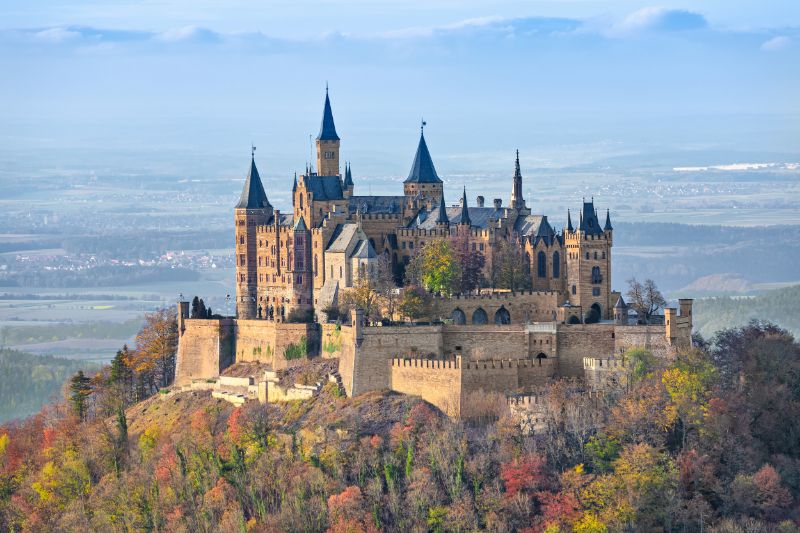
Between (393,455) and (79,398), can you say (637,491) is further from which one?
(79,398)

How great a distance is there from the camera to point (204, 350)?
91.4 meters

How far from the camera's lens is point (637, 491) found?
70.0m

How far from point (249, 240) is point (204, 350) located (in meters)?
7.80

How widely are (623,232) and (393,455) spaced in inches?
4876

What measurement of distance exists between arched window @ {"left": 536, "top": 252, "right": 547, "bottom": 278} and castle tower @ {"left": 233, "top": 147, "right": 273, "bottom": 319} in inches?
629

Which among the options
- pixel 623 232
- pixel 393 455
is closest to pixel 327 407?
pixel 393 455

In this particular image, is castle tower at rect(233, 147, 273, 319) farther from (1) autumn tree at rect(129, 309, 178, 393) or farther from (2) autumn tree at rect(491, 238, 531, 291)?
(2) autumn tree at rect(491, 238, 531, 291)

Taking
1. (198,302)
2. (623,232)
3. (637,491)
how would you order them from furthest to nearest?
(623,232) → (198,302) → (637,491)

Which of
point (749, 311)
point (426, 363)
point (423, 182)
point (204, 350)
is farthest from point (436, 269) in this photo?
point (749, 311)

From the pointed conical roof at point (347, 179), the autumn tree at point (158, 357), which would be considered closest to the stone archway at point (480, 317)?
the pointed conical roof at point (347, 179)

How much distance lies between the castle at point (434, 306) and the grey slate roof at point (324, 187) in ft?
0.24

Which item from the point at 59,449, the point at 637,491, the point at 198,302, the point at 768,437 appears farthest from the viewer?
the point at 198,302

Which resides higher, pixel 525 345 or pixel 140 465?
pixel 525 345

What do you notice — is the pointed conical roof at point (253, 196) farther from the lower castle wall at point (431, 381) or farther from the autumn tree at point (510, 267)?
the lower castle wall at point (431, 381)
